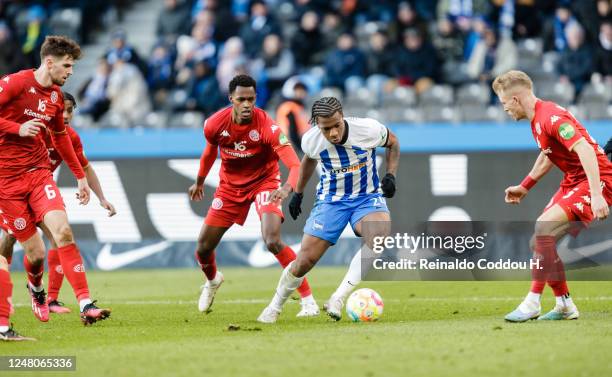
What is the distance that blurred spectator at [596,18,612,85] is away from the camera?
1905cm

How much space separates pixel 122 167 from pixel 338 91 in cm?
471

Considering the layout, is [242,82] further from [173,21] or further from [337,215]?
[173,21]

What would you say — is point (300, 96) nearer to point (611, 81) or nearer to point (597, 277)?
point (611, 81)

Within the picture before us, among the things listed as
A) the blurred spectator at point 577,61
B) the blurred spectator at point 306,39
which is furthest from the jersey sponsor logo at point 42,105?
the blurred spectator at point 306,39

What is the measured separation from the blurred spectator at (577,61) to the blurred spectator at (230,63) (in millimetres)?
6018

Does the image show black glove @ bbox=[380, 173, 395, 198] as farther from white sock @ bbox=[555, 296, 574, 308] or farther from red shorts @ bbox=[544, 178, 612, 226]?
white sock @ bbox=[555, 296, 574, 308]

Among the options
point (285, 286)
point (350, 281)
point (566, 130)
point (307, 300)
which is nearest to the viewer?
point (566, 130)

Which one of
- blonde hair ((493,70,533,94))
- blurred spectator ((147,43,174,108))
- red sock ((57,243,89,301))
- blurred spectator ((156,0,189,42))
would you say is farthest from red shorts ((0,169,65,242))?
blurred spectator ((156,0,189,42))

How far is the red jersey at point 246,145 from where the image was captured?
1063 cm

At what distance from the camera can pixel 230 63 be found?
20.4m

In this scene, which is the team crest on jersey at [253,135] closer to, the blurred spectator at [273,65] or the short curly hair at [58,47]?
the short curly hair at [58,47]

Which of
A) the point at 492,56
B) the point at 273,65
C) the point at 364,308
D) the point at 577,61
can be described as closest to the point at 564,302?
the point at 364,308

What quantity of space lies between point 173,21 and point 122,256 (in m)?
7.44

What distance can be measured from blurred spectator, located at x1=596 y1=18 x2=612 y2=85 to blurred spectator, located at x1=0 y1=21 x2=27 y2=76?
37.4ft
